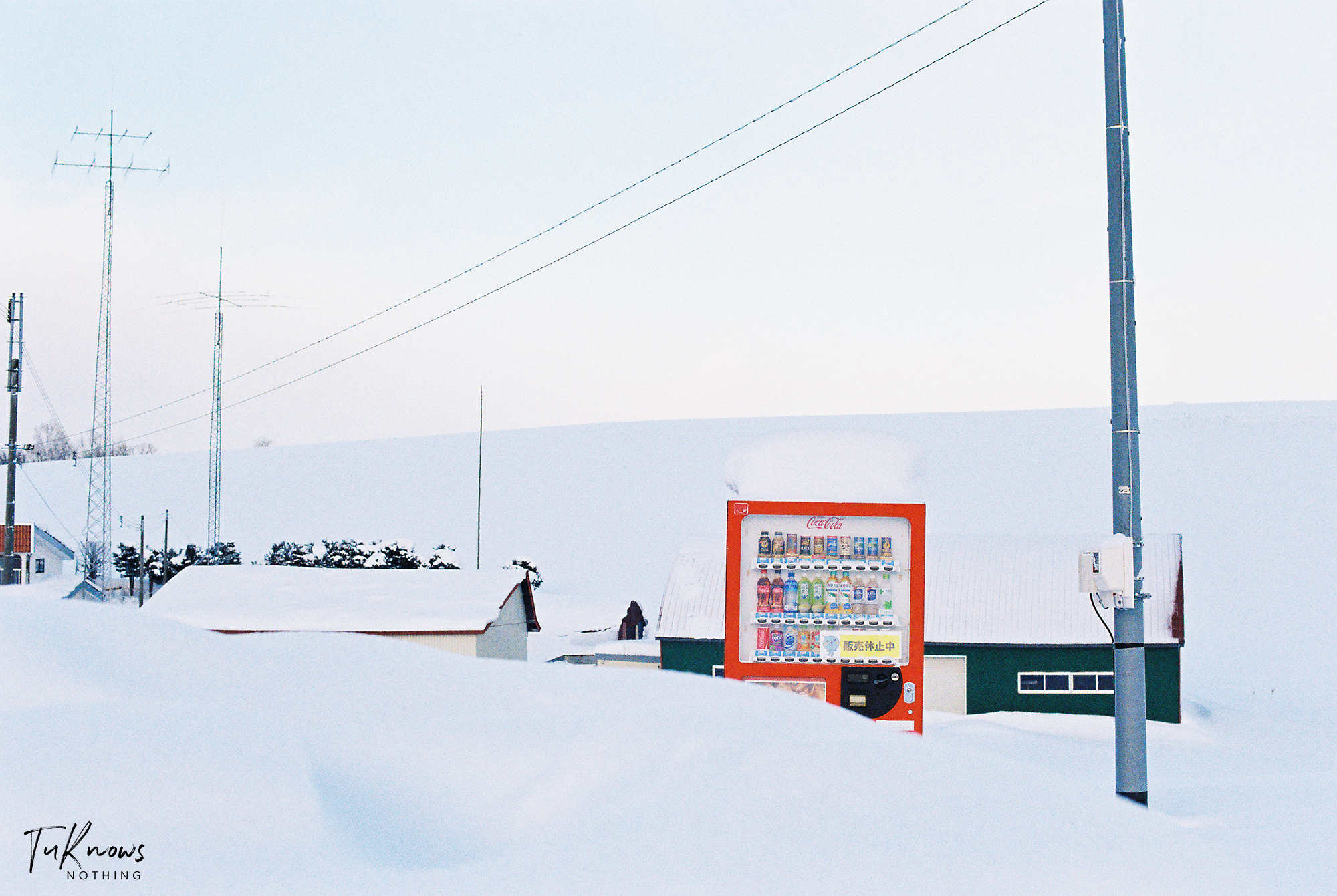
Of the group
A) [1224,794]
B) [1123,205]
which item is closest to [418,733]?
[1123,205]

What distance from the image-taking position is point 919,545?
35.7 ft

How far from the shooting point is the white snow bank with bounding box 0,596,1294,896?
3.11 metres

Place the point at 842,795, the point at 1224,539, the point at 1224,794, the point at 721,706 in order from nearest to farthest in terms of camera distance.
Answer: the point at 842,795
the point at 721,706
the point at 1224,794
the point at 1224,539

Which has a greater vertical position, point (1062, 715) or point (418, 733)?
point (418, 733)

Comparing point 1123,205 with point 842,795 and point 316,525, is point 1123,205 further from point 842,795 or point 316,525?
point 316,525

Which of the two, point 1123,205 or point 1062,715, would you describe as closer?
point 1123,205

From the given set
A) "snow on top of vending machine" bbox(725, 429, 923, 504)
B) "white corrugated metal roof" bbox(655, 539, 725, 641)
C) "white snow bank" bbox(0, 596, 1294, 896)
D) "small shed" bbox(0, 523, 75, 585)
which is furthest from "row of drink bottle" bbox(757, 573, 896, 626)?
"small shed" bbox(0, 523, 75, 585)

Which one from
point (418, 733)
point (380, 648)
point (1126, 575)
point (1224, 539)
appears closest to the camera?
point (418, 733)

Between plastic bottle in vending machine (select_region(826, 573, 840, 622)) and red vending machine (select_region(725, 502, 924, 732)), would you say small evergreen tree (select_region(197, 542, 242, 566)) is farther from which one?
plastic bottle in vending machine (select_region(826, 573, 840, 622))

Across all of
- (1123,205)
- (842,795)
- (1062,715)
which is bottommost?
(1062,715)

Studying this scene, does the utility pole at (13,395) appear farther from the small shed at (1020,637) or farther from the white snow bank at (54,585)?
the small shed at (1020,637)

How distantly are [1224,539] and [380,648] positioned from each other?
7022 centimetres

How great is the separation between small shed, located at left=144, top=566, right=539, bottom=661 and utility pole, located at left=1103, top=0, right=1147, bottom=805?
17598 mm

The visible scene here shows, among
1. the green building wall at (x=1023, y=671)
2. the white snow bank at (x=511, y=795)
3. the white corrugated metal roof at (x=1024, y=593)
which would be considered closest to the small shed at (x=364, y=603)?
the white corrugated metal roof at (x=1024, y=593)
